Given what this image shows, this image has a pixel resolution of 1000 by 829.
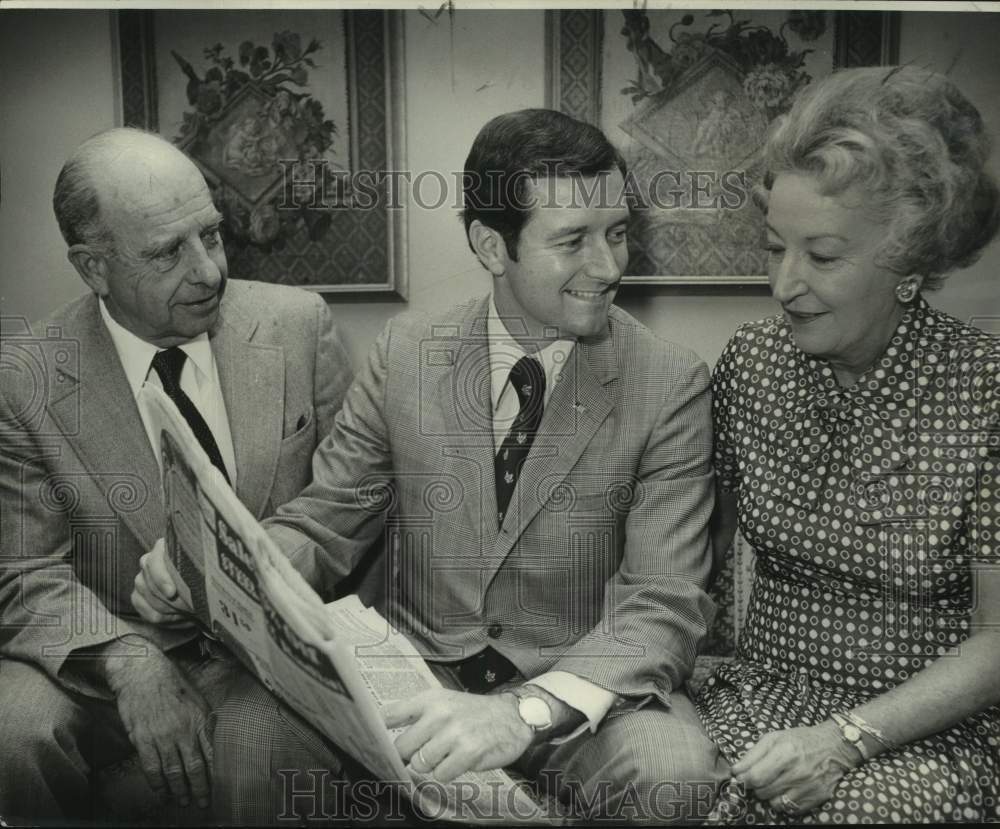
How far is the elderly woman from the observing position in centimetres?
146

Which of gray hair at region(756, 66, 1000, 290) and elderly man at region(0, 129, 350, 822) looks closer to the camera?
gray hair at region(756, 66, 1000, 290)

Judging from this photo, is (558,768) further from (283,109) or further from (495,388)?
(283,109)

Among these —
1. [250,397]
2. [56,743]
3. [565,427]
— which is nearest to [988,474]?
[565,427]

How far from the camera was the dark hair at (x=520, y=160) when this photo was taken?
155 centimetres

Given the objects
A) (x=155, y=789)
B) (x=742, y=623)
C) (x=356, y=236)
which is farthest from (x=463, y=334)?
(x=155, y=789)

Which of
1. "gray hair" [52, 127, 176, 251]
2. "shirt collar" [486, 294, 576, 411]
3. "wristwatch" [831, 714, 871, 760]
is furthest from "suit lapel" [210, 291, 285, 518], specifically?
"wristwatch" [831, 714, 871, 760]

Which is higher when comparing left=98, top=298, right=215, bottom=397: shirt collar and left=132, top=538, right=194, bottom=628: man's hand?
left=98, top=298, right=215, bottom=397: shirt collar

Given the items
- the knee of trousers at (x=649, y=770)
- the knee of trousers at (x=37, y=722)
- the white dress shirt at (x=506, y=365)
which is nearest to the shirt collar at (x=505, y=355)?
the white dress shirt at (x=506, y=365)

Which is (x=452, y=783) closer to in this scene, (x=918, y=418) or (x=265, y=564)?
(x=265, y=564)

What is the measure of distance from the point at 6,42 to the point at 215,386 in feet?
2.04

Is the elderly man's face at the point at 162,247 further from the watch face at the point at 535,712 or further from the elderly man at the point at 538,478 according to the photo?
A: the watch face at the point at 535,712

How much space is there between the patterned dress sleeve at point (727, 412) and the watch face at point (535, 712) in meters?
0.46

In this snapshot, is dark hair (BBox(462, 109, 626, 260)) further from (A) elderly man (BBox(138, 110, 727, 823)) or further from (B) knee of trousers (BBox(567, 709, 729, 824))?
(B) knee of trousers (BBox(567, 709, 729, 824))

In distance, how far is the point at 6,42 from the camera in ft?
5.34
